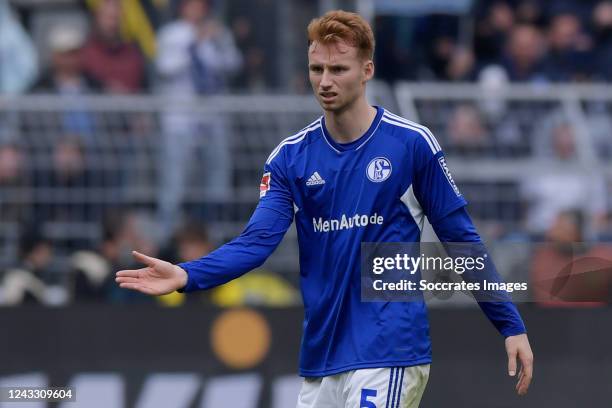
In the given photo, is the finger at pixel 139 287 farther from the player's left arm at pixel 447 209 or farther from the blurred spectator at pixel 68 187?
the blurred spectator at pixel 68 187

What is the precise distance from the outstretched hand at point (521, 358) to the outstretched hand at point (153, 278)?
4.47 feet

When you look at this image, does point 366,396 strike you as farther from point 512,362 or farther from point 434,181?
point 434,181

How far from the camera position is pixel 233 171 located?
10531 mm

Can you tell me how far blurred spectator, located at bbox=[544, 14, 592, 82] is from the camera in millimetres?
12148

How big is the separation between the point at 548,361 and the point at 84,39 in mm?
6075

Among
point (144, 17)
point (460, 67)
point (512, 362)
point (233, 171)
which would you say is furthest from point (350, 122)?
point (144, 17)

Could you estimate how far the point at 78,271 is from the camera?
9.39 metres

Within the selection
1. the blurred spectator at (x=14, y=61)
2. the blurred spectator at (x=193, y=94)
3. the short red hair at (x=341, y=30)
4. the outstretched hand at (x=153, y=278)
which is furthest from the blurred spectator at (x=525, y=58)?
the outstretched hand at (x=153, y=278)

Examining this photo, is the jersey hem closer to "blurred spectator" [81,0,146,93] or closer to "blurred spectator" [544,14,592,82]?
"blurred spectator" [81,0,146,93]

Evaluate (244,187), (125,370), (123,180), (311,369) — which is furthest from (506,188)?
(311,369)

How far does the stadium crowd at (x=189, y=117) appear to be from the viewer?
9844mm

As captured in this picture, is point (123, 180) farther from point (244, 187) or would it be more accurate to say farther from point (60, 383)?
point (60, 383)

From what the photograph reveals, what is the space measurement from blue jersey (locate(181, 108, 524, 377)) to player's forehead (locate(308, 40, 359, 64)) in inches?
12.8

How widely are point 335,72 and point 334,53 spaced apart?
0.25ft
